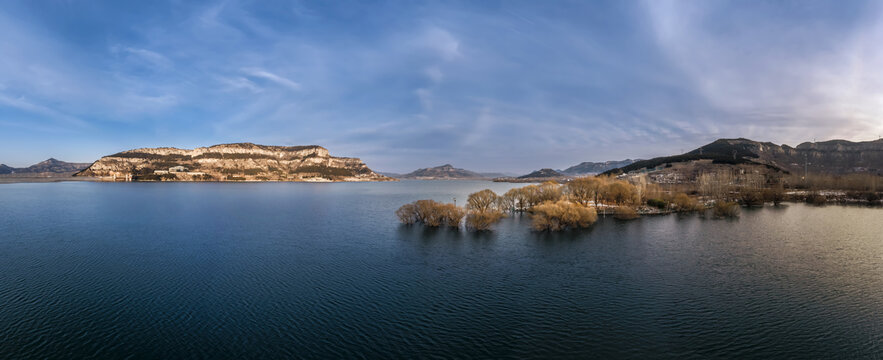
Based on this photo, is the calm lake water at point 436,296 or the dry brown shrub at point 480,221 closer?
the calm lake water at point 436,296

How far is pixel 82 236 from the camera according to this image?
113ft

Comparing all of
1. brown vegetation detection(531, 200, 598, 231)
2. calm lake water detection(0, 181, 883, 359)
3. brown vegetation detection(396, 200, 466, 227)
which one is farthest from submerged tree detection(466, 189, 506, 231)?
brown vegetation detection(531, 200, 598, 231)

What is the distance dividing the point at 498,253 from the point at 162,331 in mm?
22504

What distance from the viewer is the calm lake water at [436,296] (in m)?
14.0

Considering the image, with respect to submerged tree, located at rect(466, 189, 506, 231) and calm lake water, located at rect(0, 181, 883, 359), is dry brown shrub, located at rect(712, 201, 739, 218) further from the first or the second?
submerged tree, located at rect(466, 189, 506, 231)

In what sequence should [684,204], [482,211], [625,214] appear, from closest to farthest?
1. [482,211]
2. [625,214]
3. [684,204]

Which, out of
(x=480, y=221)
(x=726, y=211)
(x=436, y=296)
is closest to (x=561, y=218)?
(x=480, y=221)

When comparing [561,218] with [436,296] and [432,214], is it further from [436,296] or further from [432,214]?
[436,296]

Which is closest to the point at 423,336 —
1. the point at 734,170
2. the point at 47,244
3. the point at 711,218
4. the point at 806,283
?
the point at 806,283

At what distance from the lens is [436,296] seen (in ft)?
63.6

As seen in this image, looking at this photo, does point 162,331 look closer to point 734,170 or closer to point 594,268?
point 594,268

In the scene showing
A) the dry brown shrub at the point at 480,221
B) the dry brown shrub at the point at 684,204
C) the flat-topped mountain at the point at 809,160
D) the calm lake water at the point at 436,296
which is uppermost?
the flat-topped mountain at the point at 809,160

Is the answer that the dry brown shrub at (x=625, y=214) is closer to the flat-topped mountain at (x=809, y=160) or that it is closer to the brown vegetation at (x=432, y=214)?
the brown vegetation at (x=432, y=214)

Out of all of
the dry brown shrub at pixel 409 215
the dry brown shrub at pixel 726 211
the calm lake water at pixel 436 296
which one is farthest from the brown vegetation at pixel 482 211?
the dry brown shrub at pixel 726 211
